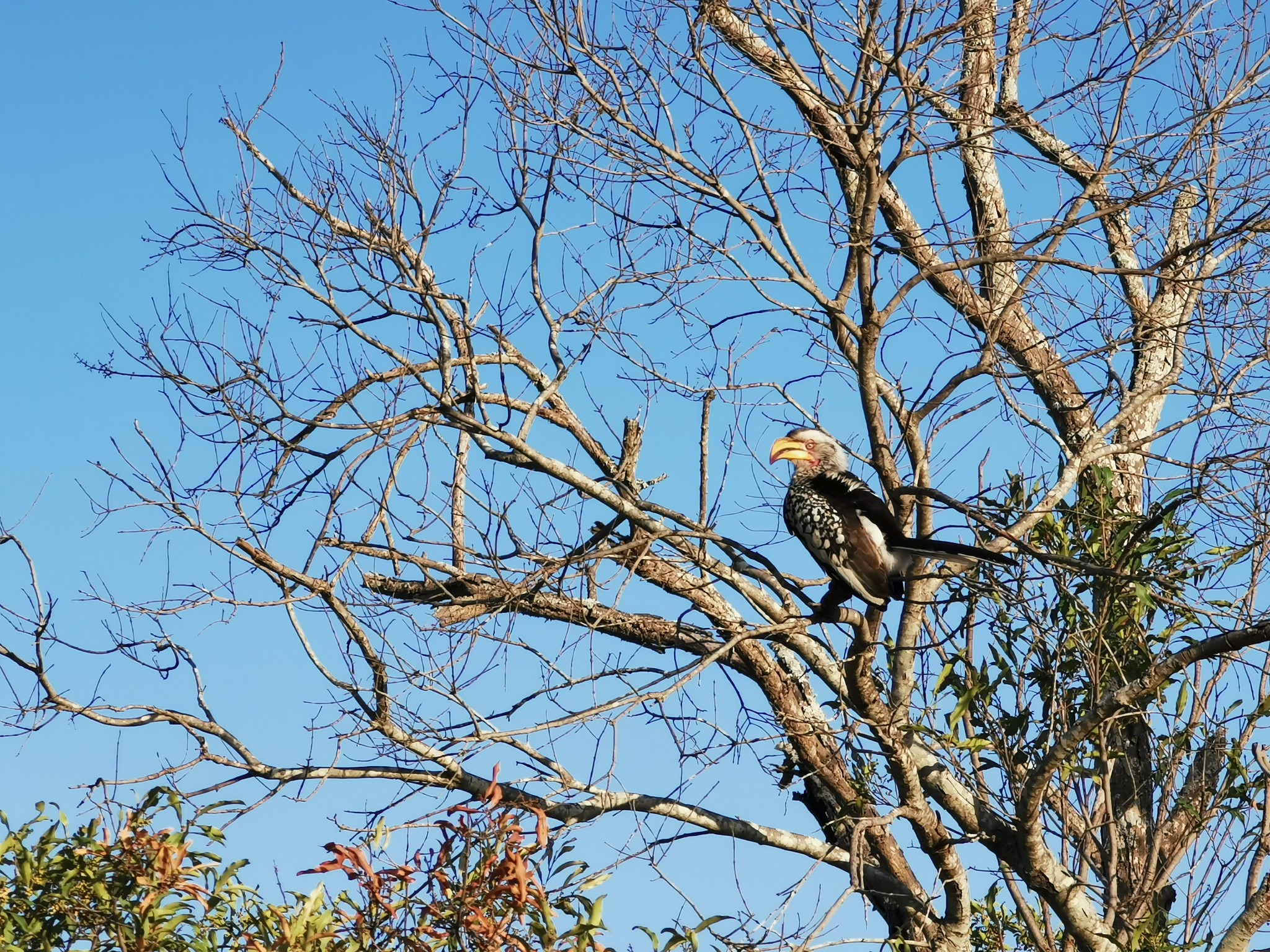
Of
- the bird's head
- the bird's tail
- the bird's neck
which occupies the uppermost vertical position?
the bird's head

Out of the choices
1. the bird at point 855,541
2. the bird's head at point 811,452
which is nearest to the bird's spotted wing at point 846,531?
the bird at point 855,541

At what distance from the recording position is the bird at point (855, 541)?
484 cm

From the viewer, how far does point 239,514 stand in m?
4.95

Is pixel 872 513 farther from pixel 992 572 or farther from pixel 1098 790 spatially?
pixel 1098 790

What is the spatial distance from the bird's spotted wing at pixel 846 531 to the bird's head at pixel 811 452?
19cm

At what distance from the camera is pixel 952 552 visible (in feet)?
15.6

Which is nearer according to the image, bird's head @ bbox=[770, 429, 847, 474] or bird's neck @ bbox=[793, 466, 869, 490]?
bird's neck @ bbox=[793, 466, 869, 490]

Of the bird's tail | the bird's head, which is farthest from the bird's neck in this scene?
the bird's tail

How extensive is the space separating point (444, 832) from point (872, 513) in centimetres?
276

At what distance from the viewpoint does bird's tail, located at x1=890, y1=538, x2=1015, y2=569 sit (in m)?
4.65

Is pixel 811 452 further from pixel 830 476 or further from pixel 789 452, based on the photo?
pixel 830 476

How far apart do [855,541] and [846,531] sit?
71 mm

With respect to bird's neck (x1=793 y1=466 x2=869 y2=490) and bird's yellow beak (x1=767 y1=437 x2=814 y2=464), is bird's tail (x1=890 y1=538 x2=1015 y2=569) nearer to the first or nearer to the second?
bird's neck (x1=793 y1=466 x2=869 y2=490)

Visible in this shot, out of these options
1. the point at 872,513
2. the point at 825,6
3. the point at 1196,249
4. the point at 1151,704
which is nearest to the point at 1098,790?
the point at 1151,704
